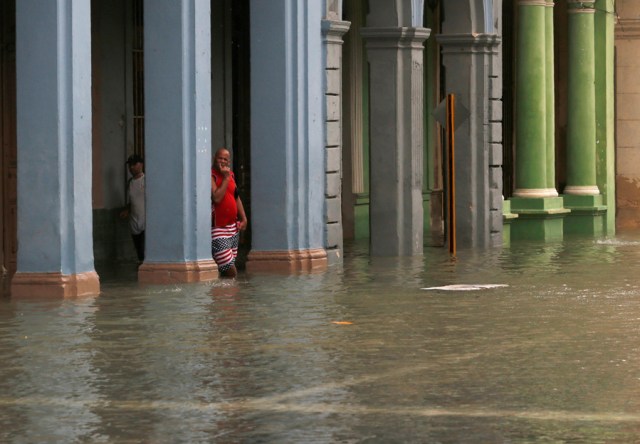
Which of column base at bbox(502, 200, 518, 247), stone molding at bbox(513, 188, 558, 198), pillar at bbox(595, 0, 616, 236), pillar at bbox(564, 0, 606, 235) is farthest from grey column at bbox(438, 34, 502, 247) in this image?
pillar at bbox(595, 0, 616, 236)

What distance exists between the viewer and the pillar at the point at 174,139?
19.5 metres

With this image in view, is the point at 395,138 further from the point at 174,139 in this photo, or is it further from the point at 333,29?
the point at 174,139

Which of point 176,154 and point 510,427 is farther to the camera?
point 176,154

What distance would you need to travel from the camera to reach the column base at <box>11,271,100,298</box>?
1719cm

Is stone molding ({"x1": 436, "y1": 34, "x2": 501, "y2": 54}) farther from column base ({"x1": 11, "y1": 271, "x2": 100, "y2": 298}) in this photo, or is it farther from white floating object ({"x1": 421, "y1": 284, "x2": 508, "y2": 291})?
column base ({"x1": 11, "y1": 271, "x2": 100, "y2": 298})

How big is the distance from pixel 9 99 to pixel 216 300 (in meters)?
6.19

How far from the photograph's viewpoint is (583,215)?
33094 millimetres

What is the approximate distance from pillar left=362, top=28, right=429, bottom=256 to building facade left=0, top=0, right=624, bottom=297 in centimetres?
2

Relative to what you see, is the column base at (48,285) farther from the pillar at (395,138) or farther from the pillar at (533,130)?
the pillar at (533,130)

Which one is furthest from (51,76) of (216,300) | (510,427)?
(510,427)

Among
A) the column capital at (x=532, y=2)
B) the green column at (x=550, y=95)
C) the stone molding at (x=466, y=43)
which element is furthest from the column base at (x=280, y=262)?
the green column at (x=550, y=95)

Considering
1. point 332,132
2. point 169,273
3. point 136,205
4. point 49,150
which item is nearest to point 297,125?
point 332,132

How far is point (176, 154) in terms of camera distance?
19.5 m

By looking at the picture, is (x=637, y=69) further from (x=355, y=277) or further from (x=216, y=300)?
(x=216, y=300)
